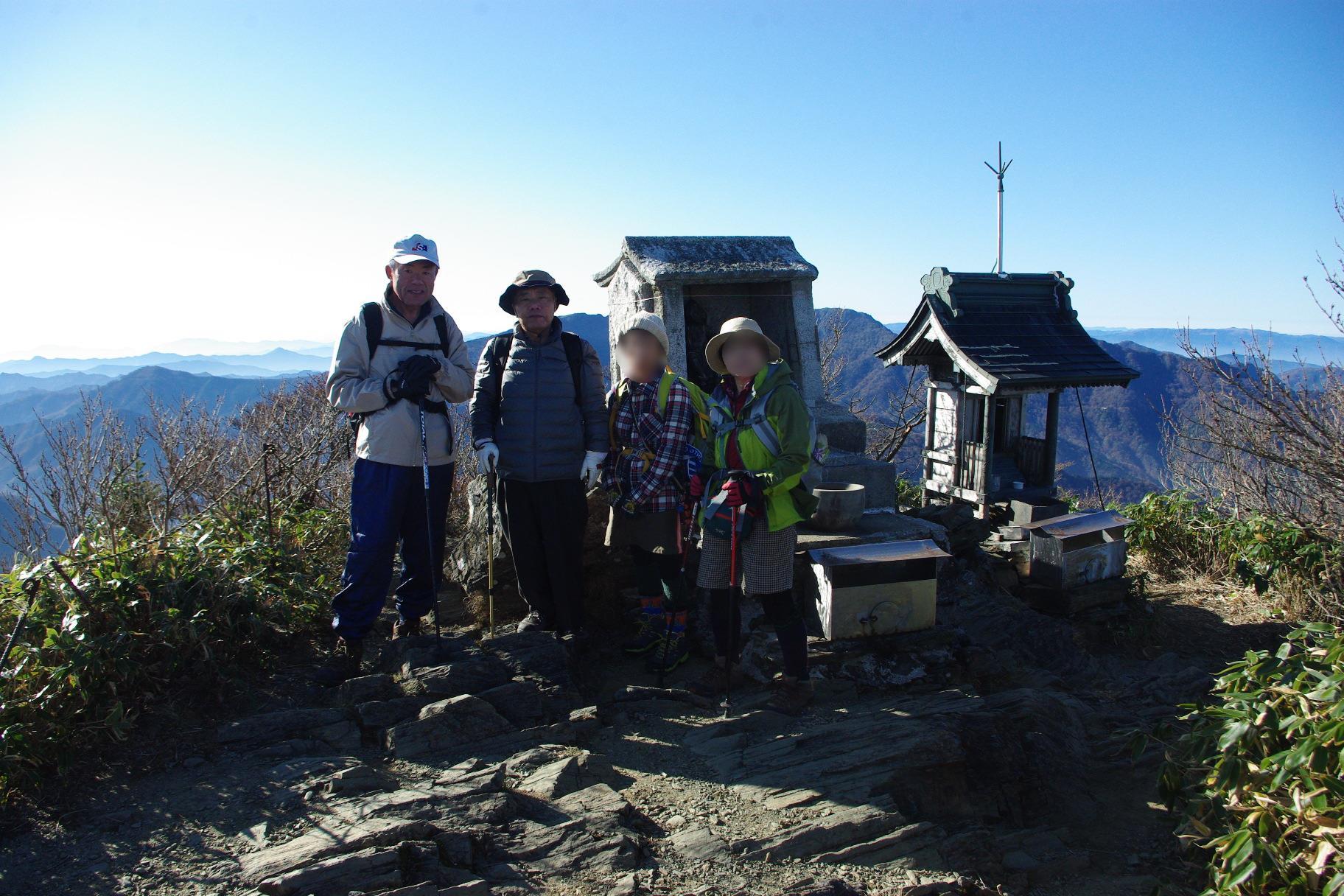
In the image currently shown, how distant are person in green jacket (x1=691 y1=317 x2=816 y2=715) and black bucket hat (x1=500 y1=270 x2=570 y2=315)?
3.20 ft

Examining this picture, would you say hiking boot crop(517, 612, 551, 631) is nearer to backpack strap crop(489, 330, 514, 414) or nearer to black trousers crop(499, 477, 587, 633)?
black trousers crop(499, 477, 587, 633)

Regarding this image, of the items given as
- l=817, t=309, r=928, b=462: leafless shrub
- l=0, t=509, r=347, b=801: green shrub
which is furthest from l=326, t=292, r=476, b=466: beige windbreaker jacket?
l=817, t=309, r=928, b=462: leafless shrub

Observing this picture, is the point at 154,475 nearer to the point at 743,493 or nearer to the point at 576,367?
the point at 576,367

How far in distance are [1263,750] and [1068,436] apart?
251 ft

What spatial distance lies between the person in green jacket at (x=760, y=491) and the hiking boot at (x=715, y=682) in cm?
2

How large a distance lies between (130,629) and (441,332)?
2.16 m

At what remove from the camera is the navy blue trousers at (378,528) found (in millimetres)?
4395

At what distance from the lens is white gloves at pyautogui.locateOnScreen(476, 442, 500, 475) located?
446 centimetres

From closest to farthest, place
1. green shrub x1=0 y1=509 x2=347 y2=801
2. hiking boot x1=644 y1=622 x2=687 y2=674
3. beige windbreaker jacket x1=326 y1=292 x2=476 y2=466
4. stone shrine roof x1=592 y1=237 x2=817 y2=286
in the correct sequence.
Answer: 1. green shrub x1=0 y1=509 x2=347 y2=801
2. beige windbreaker jacket x1=326 y1=292 x2=476 y2=466
3. hiking boot x1=644 y1=622 x2=687 y2=674
4. stone shrine roof x1=592 y1=237 x2=817 y2=286

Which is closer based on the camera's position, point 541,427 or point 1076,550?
point 541,427

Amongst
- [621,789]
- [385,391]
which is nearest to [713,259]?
[385,391]

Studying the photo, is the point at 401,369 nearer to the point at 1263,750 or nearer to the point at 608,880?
the point at 608,880

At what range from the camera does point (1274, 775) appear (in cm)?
271

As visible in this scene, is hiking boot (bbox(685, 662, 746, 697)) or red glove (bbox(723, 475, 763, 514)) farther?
hiking boot (bbox(685, 662, 746, 697))
